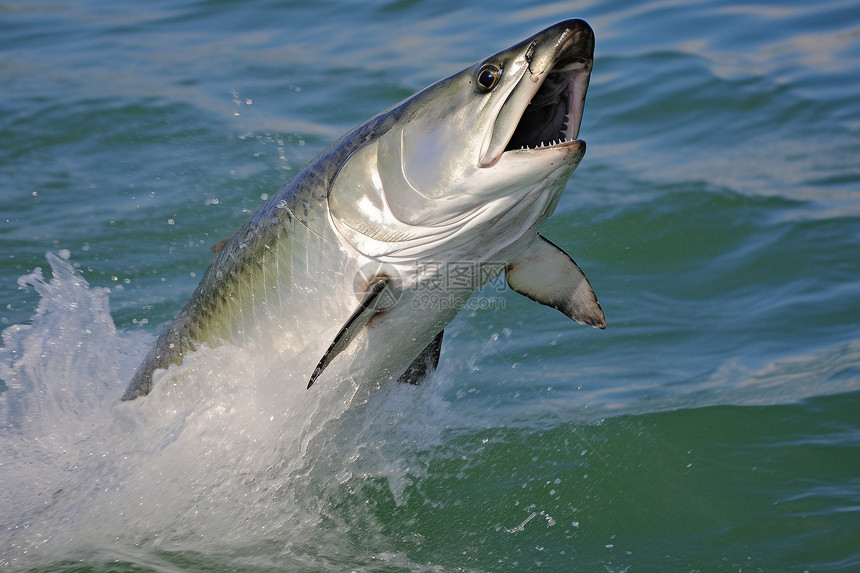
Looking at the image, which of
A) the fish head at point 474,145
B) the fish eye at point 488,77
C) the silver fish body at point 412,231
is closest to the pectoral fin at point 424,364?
the silver fish body at point 412,231

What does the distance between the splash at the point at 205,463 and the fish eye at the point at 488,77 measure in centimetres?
144

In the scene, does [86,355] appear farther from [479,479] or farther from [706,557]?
[706,557]

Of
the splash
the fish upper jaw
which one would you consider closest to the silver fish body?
the fish upper jaw

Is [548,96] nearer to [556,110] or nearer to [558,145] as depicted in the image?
[556,110]

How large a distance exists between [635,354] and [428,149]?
2.50 m

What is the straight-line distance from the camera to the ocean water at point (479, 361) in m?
3.72

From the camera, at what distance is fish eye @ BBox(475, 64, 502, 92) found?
2.85 metres

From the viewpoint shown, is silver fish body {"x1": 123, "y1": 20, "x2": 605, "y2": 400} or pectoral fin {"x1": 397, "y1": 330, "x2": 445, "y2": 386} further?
pectoral fin {"x1": 397, "y1": 330, "x2": 445, "y2": 386}

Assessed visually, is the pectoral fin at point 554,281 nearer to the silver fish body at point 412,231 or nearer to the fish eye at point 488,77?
the silver fish body at point 412,231

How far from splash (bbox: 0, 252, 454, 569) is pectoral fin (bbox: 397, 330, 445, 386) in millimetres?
93

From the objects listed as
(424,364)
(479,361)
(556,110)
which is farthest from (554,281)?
(479,361)

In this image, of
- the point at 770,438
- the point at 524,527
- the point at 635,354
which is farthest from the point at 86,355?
the point at 770,438

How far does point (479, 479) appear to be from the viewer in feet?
13.4
